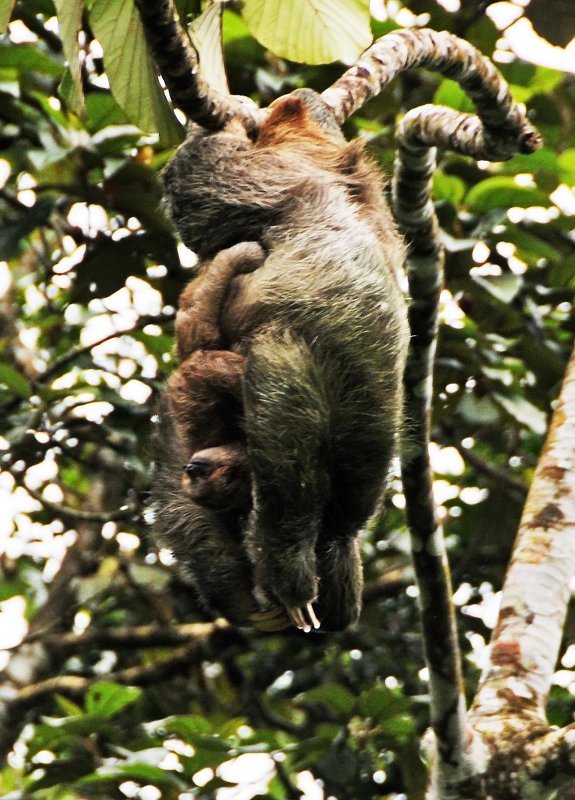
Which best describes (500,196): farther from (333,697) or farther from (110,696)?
(110,696)

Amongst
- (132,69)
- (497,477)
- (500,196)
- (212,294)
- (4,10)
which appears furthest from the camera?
(497,477)

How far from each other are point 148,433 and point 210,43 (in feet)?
7.71

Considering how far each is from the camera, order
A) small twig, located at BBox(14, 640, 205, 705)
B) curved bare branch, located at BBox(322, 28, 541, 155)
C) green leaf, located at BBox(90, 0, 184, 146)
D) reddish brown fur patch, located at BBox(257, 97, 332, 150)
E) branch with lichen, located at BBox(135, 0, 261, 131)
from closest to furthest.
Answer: branch with lichen, located at BBox(135, 0, 261, 131), green leaf, located at BBox(90, 0, 184, 146), reddish brown fur patch, located at BBox(257, 97, 332, 150), curved bare branch, located at BBox(322, 28, 541, 155), small twig, located at BBox(14, 640, 205, 705)

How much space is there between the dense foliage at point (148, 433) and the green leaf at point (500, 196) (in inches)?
0.4

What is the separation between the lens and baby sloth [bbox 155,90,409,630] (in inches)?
83.8

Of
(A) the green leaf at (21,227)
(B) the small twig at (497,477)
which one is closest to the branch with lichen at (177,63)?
(A) the green leaf at (21,227)

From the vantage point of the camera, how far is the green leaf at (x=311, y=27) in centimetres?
254

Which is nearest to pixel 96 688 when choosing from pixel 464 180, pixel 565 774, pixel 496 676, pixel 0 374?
pixel 0 374

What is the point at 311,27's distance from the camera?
2.62m

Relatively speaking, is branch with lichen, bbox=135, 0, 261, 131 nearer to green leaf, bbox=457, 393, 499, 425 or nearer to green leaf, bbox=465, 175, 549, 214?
green leaf, bbox=465, 175, 549, 214

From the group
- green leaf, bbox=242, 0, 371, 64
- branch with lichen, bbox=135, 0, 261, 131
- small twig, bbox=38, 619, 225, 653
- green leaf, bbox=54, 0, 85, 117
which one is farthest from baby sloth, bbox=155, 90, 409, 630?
small twig, bbox=38, 619, 225, 653

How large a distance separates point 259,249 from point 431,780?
2020 millimetres

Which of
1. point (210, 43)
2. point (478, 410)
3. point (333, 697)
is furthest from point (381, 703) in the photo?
point (210, 43)

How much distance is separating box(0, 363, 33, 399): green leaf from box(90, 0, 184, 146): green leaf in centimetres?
212
